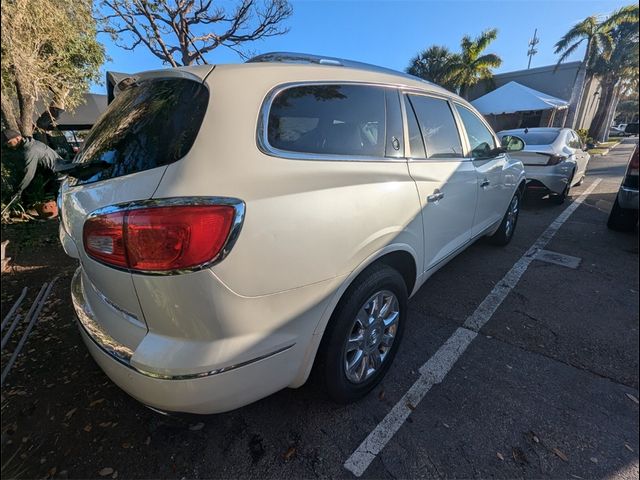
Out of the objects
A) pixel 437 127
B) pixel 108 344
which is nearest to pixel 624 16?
pixel 437 127

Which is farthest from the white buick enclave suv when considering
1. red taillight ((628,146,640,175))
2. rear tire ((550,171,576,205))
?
rear tire ((550,171,576,205))

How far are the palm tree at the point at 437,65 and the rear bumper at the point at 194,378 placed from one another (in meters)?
24.7

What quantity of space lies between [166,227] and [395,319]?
1580 mm

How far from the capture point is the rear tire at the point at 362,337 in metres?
1.79

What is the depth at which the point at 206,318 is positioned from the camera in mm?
1270

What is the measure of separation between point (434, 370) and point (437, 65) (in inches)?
991

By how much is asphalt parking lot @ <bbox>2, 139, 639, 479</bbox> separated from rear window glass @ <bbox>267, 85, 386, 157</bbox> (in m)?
1.34

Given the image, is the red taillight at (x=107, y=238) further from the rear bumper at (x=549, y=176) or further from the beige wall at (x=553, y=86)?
the beige wall at (x=553, y=86)

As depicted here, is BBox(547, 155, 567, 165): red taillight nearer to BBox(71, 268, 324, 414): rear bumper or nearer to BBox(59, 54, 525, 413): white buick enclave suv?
BBox(59, 54, 525, 413): white buick enclave suv

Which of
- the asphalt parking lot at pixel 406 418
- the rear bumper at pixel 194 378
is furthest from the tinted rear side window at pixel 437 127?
the rear bumper at pixel 194 378

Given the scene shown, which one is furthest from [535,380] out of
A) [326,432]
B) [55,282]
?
[55,282]

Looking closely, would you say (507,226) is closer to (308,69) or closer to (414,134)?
(414,134)

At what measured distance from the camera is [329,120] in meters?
1.78

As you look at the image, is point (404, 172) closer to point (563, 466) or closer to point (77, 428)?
point (563, 466)
